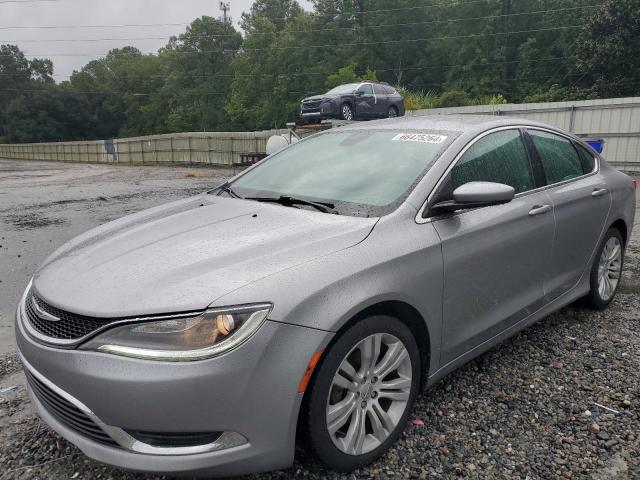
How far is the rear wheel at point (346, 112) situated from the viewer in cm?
1812

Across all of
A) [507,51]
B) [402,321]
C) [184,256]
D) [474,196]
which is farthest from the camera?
[507,51]

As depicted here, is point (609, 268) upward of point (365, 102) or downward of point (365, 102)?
downward

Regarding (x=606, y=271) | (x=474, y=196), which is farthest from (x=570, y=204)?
(x=474, y=196)

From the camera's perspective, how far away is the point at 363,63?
5816cm

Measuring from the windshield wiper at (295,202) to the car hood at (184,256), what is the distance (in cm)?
7

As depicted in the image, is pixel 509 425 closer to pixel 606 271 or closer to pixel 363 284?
pixel 363 284

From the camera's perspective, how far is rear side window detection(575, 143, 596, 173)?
12.9 feet

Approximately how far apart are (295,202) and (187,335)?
47.3 inches

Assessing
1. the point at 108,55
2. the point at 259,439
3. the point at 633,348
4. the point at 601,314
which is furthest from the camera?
the point at 108,55

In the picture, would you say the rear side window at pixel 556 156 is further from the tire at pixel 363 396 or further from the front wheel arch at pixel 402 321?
the tire at pixel 363 396

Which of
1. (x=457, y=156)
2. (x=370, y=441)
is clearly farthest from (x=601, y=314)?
(x=370, y=441)

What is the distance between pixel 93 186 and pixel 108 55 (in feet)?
368

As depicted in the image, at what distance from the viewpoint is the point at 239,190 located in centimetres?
332

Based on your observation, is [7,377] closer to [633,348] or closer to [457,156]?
[457,156]
